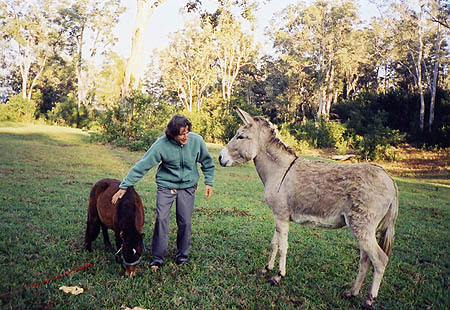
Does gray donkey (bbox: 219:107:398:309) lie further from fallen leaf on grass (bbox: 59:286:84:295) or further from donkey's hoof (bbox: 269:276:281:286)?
fallen leaf on grass (bbox: 59:286:84:295)

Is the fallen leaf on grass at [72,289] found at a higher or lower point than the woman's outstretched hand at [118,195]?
lower

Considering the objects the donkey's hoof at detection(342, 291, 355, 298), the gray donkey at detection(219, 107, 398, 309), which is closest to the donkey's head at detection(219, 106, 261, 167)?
the gray donkey at detection(219, 107, 398, 309)

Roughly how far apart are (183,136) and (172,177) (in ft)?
2.17

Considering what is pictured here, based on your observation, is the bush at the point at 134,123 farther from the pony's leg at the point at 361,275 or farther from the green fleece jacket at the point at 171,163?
the pony's leg at the point at 361,275

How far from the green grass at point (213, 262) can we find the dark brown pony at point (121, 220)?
0.85 feet

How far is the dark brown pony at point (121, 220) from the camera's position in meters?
4.25

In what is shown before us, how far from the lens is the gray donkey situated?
3.80 meters

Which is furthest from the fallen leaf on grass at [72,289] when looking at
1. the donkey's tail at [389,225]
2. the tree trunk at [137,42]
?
the tree trunk at [137,42]

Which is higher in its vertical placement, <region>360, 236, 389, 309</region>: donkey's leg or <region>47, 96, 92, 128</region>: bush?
<region>47, 96, 92, 128</region>: bush

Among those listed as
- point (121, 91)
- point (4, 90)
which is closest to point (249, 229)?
point (121, 91)

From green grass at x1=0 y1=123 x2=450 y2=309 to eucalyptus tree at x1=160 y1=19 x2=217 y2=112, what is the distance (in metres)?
39.7

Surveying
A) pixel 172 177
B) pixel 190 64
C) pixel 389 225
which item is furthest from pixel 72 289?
pixel 190 64

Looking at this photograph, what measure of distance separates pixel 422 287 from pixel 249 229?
11.1 feet

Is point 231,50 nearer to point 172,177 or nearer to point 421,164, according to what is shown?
point 421,164
